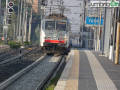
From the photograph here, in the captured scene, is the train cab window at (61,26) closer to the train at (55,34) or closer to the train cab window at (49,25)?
the train at (55,34)

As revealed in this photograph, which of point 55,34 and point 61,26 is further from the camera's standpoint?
point 61,26

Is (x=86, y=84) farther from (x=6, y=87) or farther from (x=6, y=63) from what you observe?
(x=6, y=63)

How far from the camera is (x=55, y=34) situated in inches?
855

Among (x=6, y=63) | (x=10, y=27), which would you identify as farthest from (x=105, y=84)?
(x=10, y=27)

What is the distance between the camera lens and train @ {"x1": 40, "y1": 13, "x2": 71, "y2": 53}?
21.5 metres

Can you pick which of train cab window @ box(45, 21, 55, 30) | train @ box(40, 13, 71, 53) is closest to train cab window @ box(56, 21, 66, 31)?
train @ box(40, 13, 71, 53)

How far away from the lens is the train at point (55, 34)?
846 inches

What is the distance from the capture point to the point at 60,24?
22.4 m

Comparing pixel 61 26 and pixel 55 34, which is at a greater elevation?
pixel 61 26

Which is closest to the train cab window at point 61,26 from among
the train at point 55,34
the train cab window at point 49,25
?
the train at point 55,34

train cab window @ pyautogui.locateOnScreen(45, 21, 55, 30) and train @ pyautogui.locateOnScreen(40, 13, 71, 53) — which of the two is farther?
train cab window @ pyautogui.locateOnScreen(45, 21, 55, 30)

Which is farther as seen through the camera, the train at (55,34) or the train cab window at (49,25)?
the train cab window at (49,25)

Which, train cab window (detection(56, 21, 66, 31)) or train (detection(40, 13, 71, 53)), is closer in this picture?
train (detection(40, 13, 71, 53))

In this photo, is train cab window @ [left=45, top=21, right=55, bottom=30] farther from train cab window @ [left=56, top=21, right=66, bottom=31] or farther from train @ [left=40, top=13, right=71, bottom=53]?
train cab window @ [left=56, top=21, right=66, bottom=31]
